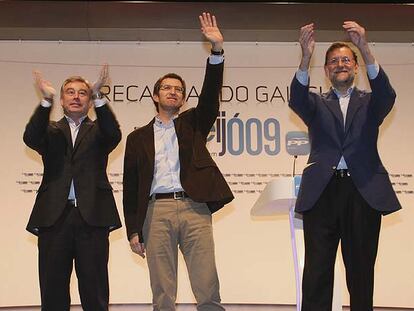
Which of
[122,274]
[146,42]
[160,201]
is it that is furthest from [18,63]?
[160,201]

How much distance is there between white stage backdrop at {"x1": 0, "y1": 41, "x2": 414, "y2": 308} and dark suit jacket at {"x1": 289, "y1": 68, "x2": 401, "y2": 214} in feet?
8.77

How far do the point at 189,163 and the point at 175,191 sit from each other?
0.53 feet

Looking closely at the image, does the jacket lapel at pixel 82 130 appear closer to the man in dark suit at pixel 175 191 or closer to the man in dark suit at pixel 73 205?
the man in dark suit at pixel 73 205

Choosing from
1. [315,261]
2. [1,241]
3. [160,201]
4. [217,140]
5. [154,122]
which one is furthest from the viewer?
[217,140]

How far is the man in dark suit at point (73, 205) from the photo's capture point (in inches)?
117

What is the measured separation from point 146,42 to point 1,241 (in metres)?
2.28

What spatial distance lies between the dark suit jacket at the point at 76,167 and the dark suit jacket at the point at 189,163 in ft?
0.43

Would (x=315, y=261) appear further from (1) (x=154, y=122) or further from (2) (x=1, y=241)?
(2) (x=1, y=241)

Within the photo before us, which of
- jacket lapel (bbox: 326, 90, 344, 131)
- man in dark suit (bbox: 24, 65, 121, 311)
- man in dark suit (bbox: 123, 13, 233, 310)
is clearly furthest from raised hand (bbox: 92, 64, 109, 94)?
jacket lapel (bbox: 326, 90, 344, 131)

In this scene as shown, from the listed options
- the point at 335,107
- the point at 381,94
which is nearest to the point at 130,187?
the point at 335,107

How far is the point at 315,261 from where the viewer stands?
2.67 meters

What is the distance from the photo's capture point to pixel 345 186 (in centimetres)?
271

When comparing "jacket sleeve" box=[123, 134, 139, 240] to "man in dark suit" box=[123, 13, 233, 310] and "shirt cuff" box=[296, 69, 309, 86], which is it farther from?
"shirt cuff" box=[296, 69, 309, 86]

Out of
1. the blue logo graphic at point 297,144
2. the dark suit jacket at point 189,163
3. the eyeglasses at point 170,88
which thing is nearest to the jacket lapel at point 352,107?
the blue logo graphic at point 297,144
